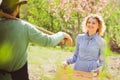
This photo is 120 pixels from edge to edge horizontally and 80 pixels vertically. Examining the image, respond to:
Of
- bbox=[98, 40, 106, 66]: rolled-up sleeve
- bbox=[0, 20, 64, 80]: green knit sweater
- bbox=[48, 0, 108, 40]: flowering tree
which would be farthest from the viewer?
bbox=[48, 0, 108, 40]: flowering tree

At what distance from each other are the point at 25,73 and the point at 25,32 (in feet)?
0.65

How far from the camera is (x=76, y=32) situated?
184 inches

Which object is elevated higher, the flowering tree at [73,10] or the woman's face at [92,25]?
the woman's face at [92,25]

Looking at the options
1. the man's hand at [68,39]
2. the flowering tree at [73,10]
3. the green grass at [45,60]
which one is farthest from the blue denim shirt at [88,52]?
the flowering tree at [73,10]

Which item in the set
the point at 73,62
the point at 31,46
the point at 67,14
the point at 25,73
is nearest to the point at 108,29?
the point at 67,14

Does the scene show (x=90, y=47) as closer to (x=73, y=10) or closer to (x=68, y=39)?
(x=68, y=39)

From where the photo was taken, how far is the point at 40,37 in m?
1.69

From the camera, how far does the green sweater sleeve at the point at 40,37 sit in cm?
168

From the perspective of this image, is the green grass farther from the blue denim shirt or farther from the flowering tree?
the blue denim shirt

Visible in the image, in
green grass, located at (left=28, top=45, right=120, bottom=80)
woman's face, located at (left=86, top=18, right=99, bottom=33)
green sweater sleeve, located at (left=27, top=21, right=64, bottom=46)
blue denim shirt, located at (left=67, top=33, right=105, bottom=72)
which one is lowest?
green grass, located at (left=28, top=45, right=120, bottom=80)

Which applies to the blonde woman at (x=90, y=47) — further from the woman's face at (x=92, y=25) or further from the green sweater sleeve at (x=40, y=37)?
the green sweater sleeve at (x=40, y=37)

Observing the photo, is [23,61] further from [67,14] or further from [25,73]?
[67,14]

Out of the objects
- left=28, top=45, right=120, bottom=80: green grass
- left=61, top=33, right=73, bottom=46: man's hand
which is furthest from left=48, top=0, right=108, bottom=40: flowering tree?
left=61, top=33, right=73, bottom=46: man's hand

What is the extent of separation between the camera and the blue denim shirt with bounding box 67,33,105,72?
2.39 meters
